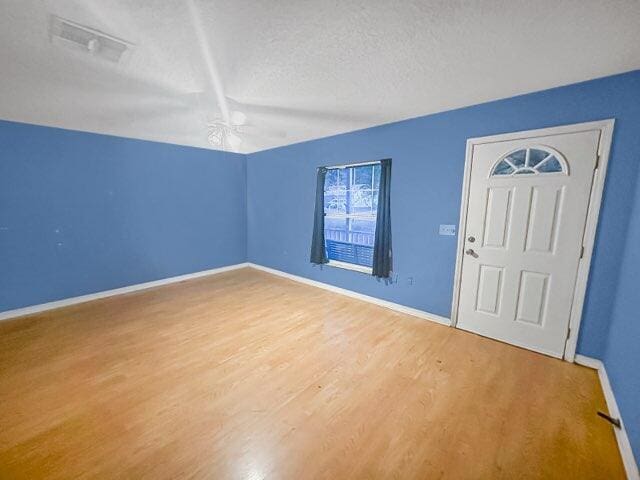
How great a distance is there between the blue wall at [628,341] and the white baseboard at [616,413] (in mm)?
45

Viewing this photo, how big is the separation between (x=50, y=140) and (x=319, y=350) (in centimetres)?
413

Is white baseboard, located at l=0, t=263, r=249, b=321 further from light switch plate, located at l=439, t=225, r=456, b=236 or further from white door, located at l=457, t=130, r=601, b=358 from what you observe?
white door, located at l=457, t=130, r=601, b=358

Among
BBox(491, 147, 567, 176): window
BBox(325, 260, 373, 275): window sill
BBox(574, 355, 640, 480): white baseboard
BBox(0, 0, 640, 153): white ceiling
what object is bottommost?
BBox(574, 355, 640, 480): white baseboard

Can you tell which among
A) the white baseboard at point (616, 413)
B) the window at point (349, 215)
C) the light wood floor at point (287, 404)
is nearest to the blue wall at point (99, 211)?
the light wood floor at point (287, 404)

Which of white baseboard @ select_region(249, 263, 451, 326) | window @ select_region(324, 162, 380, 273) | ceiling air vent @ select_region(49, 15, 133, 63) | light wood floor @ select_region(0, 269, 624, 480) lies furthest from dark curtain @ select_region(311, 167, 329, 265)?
ceiling air vent @ select_region(49, 15, 133, 63)

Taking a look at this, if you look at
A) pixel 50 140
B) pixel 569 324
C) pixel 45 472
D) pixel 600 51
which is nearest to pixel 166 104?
pixel 50 140

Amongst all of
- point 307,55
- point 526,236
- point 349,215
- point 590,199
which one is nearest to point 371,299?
point 349,215

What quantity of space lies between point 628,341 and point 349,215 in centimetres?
302

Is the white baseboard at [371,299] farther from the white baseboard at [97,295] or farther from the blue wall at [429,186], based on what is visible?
the white baseboard at [97,295]

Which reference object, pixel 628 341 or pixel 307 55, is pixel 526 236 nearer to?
pixel 628 341

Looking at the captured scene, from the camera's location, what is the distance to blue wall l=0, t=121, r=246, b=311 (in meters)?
3.00

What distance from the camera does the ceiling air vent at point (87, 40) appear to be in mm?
1474

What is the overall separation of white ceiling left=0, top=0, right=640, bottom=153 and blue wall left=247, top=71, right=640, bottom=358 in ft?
0.61

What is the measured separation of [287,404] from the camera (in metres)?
1.74
